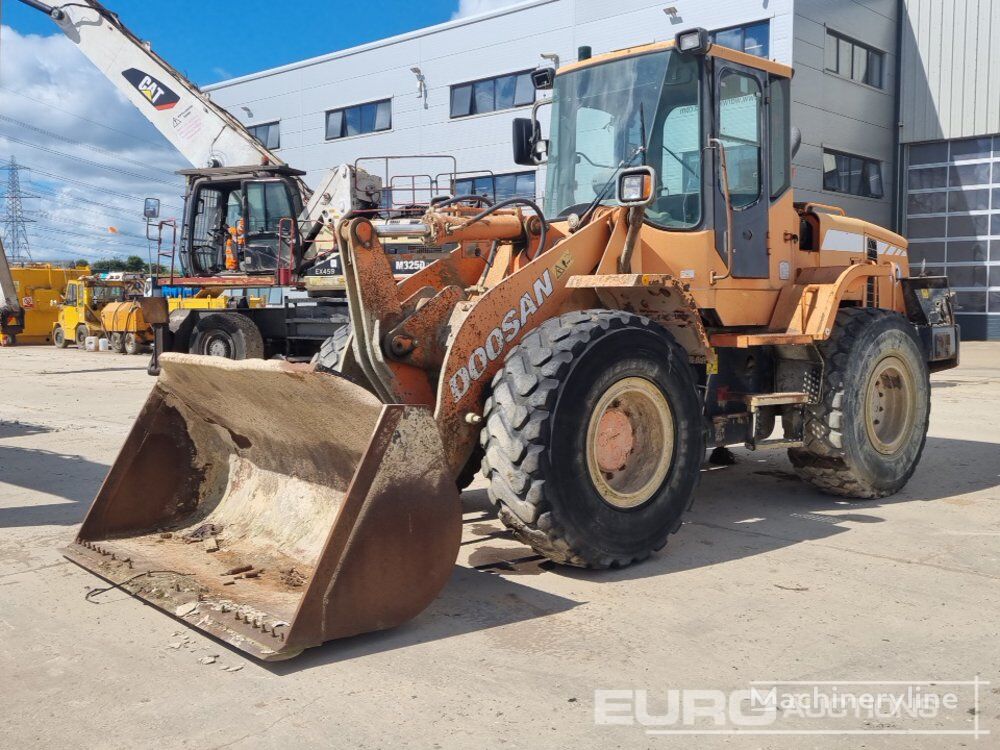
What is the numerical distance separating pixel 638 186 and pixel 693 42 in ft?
4.08

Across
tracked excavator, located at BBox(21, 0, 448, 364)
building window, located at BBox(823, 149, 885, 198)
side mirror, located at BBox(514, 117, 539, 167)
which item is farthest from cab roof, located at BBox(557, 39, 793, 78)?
building window, located at BBox(823, 149, 885, 198)

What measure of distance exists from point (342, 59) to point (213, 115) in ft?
54.5

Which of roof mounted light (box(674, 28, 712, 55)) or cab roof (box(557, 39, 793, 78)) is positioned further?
cab roof (box(557, 39, 793, 78))

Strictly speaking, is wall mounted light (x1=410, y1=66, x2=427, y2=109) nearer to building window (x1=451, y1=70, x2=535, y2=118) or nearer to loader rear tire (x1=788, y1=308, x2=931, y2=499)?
building window (x1=451, y1=70, x2=535, y2=118)

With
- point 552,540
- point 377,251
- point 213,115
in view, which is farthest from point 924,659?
point 213,115

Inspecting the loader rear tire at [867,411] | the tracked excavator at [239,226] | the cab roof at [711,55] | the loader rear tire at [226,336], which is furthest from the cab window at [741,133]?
the loader rear tire at [226,336]

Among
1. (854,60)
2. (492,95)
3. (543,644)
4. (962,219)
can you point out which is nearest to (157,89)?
(492,95)

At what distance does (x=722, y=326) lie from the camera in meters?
6.55

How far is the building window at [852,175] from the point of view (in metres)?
24.9

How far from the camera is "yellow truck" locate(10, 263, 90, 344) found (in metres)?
32.4

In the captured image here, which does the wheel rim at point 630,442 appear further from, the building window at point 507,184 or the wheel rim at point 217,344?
the building window at point 507,184

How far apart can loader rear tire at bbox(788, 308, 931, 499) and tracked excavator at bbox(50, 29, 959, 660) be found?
0.02 metres

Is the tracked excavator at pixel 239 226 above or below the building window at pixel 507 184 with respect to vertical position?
below

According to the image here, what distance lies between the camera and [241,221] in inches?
607
